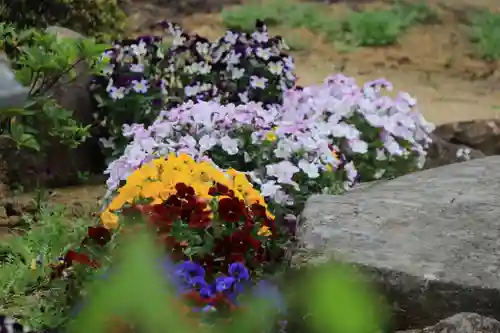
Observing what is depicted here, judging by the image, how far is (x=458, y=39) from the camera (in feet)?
36.0

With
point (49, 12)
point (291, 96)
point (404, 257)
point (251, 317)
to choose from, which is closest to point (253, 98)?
point (291, 96)

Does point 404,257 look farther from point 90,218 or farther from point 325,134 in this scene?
point 90,218

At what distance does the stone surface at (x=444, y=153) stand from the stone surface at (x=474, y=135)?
207 millimetres

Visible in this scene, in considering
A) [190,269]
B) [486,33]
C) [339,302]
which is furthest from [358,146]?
[486,33]

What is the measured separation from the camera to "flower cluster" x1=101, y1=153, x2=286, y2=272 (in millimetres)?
3152

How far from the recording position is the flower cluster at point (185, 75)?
18.4 ft

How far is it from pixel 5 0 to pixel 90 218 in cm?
270

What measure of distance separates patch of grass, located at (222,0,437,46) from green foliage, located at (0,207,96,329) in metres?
6.41

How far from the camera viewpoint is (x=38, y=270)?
4020mm

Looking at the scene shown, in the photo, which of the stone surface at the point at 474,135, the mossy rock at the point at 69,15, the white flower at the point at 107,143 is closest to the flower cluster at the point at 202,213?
the white flower at the point at 107,143

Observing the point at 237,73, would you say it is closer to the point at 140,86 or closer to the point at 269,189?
the point at 140,86

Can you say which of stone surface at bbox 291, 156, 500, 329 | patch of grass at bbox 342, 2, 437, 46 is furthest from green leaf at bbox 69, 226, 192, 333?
patch of grass at bbox 342, 2, 437, 46

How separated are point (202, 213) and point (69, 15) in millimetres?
4460

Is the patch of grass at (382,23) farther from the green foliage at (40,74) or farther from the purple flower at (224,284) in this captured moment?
the purple flower at (224,284)
